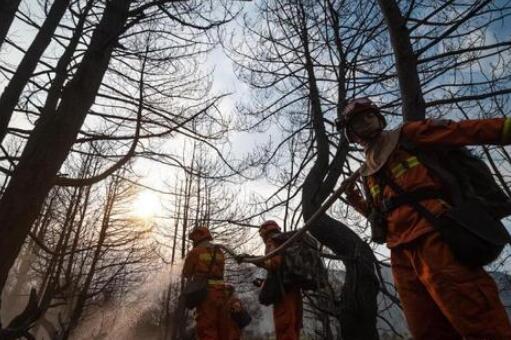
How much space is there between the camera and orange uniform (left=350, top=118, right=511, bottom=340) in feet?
5.61

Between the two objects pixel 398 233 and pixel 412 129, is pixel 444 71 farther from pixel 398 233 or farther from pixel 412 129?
pixel 398 233

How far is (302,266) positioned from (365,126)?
2760 mm

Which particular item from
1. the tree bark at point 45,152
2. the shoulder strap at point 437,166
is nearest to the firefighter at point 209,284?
the tree bark at point 45,152

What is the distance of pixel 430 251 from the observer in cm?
191

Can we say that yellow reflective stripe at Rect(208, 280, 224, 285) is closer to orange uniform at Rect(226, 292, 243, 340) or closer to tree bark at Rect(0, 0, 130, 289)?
orange uniform at Rect(226, 292, 243, 340)

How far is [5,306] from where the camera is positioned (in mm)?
30281

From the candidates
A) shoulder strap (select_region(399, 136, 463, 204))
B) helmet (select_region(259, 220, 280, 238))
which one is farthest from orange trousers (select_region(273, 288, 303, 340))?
shoulder strap (select_region(399, 136, 463, 204))

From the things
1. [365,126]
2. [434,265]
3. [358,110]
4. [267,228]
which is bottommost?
[434,265]

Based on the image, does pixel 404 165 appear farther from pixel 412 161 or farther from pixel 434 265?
pixel 434 265

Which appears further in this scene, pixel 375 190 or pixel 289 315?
pixel 289 315

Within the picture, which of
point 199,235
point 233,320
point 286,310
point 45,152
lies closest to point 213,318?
point 233,320

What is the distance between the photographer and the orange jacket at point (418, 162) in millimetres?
1860

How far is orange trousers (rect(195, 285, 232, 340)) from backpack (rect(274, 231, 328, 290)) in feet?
3.92

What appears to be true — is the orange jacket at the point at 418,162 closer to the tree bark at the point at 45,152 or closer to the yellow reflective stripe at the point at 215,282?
the tree bark at the point at 45,152
